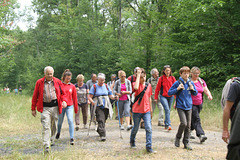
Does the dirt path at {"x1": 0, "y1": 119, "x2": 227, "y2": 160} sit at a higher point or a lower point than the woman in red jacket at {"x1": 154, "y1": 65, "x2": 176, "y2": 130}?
lower

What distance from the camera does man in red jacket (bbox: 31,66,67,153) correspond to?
224 inches

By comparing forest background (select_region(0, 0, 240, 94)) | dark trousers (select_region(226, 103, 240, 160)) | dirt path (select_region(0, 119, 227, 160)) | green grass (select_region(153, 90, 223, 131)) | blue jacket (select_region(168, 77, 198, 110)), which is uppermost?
forest background (select_region(0, 0, 240, 94))

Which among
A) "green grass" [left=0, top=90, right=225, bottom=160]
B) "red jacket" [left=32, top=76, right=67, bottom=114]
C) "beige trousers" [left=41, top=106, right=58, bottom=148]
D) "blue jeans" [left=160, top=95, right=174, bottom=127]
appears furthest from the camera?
"blue jeans" [left=160, top=95, right=174, bottom=127]

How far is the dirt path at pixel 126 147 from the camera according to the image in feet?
17.4

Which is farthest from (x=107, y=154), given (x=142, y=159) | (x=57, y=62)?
(x=57, y=62)

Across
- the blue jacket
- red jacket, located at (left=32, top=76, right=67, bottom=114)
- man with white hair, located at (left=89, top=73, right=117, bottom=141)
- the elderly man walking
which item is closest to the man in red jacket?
red jacket, located at (left=32, top=76, right=67, bottom=114)

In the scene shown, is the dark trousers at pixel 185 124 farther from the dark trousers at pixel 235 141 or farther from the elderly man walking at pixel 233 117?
the dark trousers at pixel 235 141

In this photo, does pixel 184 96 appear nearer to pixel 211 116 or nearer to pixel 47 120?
pixel 47 120

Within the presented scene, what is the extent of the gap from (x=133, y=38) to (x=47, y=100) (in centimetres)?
1641

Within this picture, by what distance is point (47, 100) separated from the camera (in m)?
5.82

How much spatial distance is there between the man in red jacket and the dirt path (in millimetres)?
653

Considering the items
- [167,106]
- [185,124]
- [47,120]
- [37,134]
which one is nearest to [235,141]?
[185,124]

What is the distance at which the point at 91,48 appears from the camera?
2588 cm

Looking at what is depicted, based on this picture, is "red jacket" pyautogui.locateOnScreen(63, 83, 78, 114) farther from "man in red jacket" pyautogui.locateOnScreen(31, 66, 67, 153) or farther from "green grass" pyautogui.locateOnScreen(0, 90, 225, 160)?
"green grass" pyautogui.locateOnScreen(0, 90, 225, 160)
